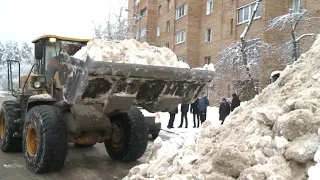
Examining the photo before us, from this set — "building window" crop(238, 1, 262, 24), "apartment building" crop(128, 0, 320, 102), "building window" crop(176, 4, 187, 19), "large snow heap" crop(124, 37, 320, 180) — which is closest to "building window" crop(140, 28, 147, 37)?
"apartment building" crop(128, 0, 320, 102)

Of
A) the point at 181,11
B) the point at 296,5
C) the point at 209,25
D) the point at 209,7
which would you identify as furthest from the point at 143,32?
the point at 296,5

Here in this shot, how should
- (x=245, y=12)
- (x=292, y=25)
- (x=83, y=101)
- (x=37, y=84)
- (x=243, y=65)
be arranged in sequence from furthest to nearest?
(x=245, y=12) < (x=243, y=65) < (x=292, y=25) < (x=37, y=84) < (x=83, y=101)

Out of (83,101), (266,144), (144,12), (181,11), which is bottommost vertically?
(266,144)

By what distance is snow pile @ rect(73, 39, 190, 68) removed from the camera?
510cm

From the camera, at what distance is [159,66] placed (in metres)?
5.46

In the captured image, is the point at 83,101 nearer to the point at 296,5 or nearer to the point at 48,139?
the point at 48,139

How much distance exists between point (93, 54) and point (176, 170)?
6.69ft

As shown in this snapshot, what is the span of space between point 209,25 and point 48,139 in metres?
24.9

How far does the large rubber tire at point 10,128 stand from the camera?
23.9ft

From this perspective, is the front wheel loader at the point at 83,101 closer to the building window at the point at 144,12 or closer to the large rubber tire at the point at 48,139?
the large rubber tire at the point at 48,139

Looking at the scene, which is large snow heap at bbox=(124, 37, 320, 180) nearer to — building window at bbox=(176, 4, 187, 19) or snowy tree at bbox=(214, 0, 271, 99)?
snowy tree at bbox=(214, 0, 271, 99)

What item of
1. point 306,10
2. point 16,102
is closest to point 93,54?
point 16,102

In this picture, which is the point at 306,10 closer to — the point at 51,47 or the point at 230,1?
the point at 230,1

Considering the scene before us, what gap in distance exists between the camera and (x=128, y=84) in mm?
5379
